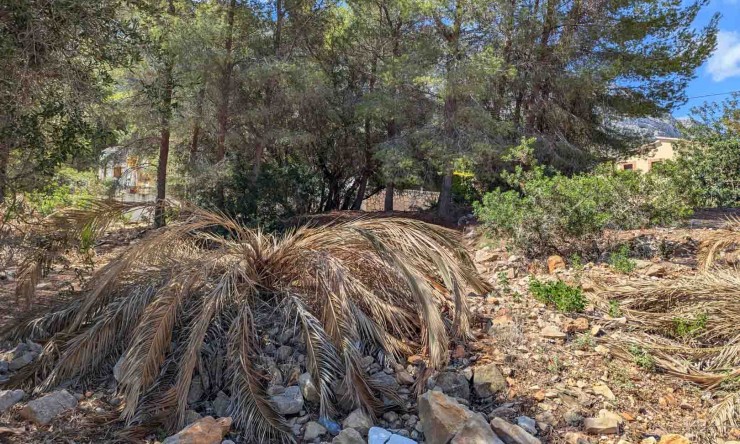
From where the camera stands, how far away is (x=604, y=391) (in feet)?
11.1

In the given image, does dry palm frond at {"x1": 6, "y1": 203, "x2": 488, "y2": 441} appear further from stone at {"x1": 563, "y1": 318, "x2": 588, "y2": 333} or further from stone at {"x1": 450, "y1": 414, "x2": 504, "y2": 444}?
stone at {"x1": 563, "y1": 318, "x2": 588, "y2": 333}

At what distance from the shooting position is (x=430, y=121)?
35.4ft

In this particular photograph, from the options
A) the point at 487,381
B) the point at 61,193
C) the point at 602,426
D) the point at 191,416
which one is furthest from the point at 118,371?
the point at 61,193

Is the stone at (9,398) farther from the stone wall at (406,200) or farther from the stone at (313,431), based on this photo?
the stone wall at (406,200)

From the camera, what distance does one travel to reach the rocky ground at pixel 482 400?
302 cm

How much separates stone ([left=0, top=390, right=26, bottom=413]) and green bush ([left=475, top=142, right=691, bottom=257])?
4.82 metres

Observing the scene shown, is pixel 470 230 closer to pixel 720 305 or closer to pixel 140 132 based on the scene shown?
pixel 720 305

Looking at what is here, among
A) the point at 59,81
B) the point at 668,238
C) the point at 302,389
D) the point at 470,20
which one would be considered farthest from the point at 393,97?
the point at 302,389

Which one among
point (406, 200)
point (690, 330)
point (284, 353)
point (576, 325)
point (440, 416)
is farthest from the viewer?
point (406, 200)

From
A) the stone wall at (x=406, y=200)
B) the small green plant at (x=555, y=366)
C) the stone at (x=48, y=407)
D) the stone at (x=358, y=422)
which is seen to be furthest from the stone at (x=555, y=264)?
the stone wall at (x=406, y=200)

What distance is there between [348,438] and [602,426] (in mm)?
1452

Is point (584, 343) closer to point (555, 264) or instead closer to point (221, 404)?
point (555, 264)

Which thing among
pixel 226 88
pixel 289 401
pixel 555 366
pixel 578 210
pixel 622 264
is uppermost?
pixel 226 88

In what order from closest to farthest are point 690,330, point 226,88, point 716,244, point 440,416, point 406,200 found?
1. point 440,416
2. point 690,330
3. point 716,244
4. point 226,88
5. point 406,200
